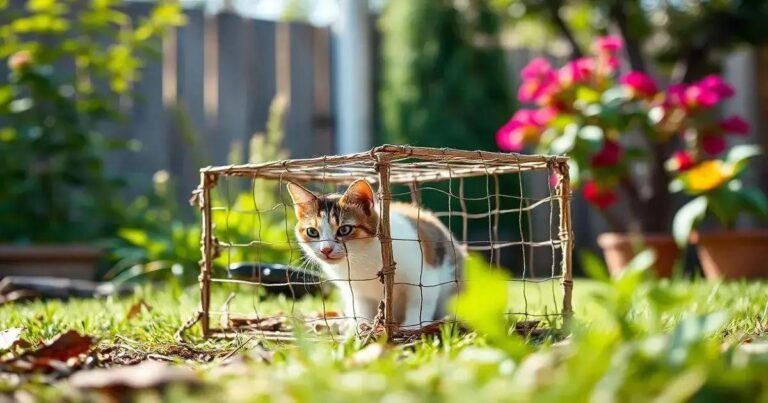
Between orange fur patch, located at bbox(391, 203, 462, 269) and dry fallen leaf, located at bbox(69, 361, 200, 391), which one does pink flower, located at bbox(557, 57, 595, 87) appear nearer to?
orange fur patch, located at bbox(391, 203, 462, 269)

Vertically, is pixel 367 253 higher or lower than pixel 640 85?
lower

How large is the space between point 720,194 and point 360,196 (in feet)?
8.18

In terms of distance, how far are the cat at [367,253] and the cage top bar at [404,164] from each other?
0.35ft

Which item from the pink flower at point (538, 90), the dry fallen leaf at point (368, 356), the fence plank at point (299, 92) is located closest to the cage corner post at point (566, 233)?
the dry fallen leaf at point (368, 356)

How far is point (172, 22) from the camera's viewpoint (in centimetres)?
493

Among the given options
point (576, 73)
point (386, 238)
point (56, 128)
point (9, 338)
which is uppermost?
point (576, 73)

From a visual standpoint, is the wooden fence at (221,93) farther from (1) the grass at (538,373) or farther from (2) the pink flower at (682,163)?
(1) the grass at (538,373)

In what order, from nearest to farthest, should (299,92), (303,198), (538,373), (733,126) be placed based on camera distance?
1. (538,373)
2. (303,198)
3. (733,126)
4. (299,92)

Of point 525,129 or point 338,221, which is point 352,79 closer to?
point 525,129

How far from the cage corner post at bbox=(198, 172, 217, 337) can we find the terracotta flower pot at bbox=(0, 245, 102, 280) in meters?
2.04

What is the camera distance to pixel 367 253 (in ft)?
7.84

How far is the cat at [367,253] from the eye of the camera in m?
2.34

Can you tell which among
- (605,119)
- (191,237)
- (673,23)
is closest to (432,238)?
(191,237)

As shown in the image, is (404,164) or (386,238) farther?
(404,164)
